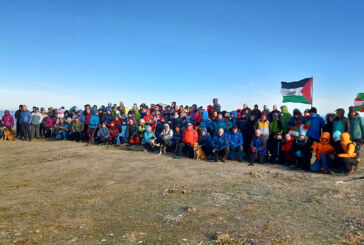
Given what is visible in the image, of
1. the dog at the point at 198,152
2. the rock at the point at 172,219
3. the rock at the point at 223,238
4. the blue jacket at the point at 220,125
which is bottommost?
the rock at the point at 172,219

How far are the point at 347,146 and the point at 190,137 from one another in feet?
19.8

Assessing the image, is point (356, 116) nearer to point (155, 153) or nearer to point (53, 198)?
point (155, 153)

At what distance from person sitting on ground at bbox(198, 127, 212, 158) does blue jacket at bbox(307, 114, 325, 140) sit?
13.4ft

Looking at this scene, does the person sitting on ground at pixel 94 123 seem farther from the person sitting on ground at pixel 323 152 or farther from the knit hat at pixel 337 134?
the knit hat at pixel 337 134

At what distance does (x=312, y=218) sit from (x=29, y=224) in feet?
17.2

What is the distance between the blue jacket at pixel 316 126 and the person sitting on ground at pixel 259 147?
1.77 metres

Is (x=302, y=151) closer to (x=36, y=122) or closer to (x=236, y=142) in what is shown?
(x=236, y=142)

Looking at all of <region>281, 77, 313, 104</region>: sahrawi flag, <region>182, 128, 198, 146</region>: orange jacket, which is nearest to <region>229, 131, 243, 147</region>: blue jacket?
<region>182, 128, 198, 146</region>: orange jacket

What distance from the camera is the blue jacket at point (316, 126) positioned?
10367 mm

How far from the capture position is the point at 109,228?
4629 millimetres

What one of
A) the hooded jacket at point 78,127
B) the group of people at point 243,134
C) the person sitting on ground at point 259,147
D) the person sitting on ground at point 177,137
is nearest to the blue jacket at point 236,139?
the group of people at point 243,134

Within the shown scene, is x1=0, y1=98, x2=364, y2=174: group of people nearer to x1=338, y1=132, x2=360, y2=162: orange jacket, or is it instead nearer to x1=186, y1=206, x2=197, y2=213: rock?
x1=338, y1=132, x2=360, y2=162: orange jacket

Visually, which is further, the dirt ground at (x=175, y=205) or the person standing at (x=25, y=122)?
the person standing at (x=25, y=122)

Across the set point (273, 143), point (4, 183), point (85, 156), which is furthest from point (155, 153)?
point (4, 183)
